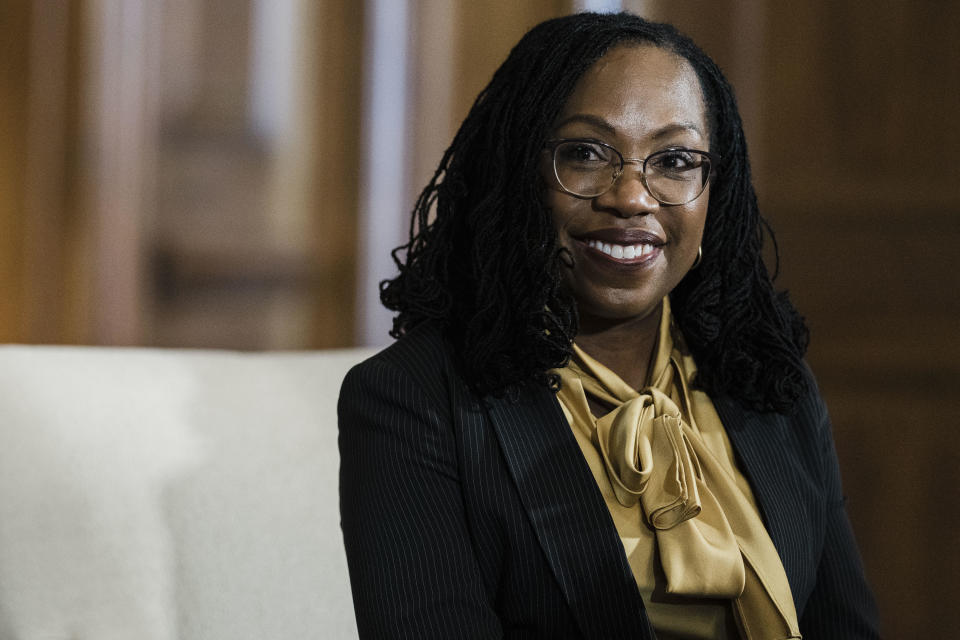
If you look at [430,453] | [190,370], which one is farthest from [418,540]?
[190,370]

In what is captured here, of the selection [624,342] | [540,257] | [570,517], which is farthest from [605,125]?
[570,517]

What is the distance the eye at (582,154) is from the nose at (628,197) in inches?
1.0

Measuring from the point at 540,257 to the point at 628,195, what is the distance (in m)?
0.12

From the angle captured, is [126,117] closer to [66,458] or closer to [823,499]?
[66,458]

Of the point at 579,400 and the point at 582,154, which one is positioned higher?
the point at 582,154

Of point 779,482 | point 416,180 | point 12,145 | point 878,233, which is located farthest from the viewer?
point 416,180

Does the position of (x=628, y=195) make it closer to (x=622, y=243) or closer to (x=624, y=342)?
(x=622, y=243)

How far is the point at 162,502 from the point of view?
4.52ft

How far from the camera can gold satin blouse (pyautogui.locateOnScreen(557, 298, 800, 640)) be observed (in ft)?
3.56

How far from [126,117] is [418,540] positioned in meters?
1.34

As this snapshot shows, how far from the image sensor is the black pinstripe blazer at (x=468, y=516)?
1.04 m

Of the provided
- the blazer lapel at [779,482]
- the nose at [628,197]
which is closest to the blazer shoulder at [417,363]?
the nose at [628,197]

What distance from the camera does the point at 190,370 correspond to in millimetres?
1492

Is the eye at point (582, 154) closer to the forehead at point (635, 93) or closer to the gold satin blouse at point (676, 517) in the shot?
the forehead at point (635, 93)
